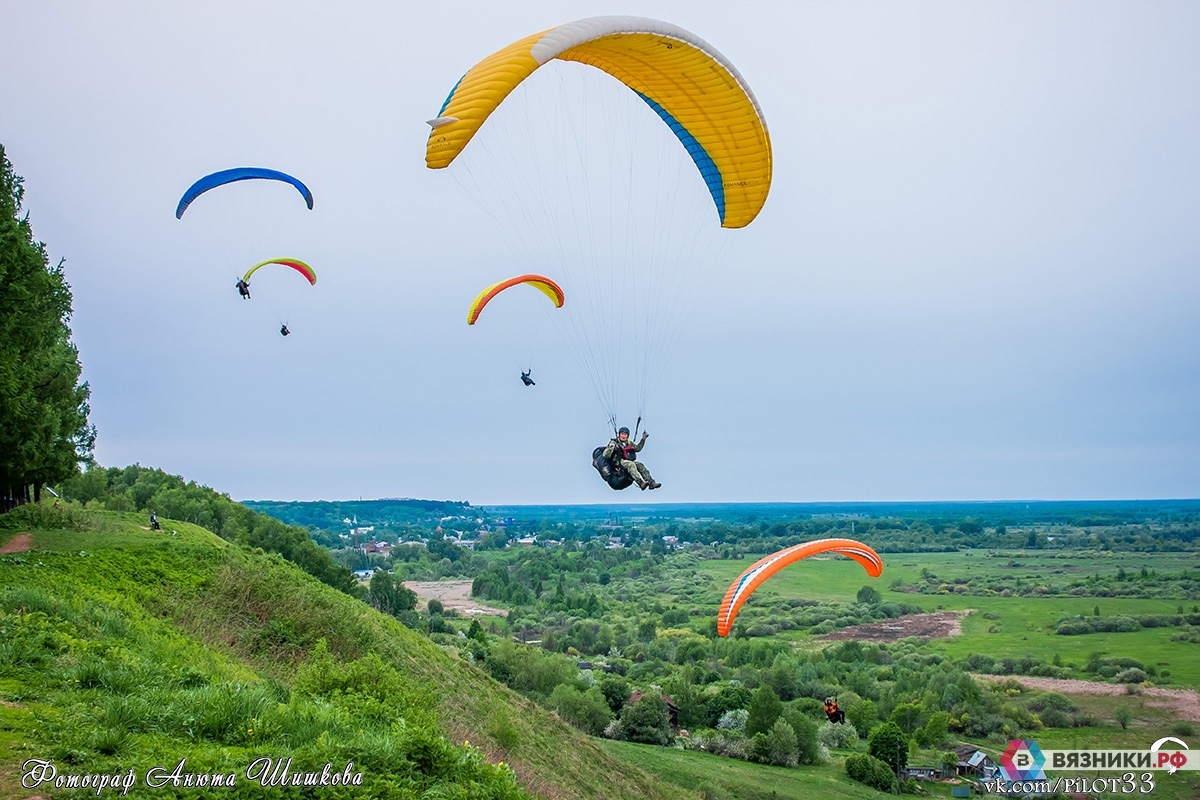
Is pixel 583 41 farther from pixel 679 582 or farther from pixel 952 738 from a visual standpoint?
pixel 679 582

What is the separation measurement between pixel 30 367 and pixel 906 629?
94.6m

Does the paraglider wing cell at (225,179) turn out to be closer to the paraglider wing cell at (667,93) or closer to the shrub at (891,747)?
the paraglider wing cell at (667,93)

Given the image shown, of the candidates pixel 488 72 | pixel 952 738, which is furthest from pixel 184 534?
pixel 952 738

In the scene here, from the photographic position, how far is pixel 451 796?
30.8 feet

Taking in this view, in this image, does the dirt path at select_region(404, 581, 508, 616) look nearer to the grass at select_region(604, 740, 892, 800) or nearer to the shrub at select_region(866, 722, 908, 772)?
the grass at select_region(604, 740, 892, 800)

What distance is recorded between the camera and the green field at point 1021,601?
80.4 meters

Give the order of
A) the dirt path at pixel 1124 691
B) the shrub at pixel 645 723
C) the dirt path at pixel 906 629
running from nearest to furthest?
the shrub at pixel 645 723 < the dirt path at pixel 1124 691 < the dirt path at pixel 906 629

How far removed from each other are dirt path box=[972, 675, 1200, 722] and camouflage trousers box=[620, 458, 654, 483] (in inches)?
2282

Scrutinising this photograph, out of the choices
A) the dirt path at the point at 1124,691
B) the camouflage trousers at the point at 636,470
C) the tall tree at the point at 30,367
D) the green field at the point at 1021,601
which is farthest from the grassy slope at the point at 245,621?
the green field at the point at 1021,601

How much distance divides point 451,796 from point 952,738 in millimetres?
48109

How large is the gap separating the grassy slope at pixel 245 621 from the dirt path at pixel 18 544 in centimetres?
23

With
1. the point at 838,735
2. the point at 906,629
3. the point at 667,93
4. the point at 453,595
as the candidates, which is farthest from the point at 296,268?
the point at 453,595

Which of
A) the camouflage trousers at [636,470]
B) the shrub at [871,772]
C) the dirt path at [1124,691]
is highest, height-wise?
the camouflage trousers at [636,470]

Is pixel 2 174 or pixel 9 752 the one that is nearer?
pixel 9 752
